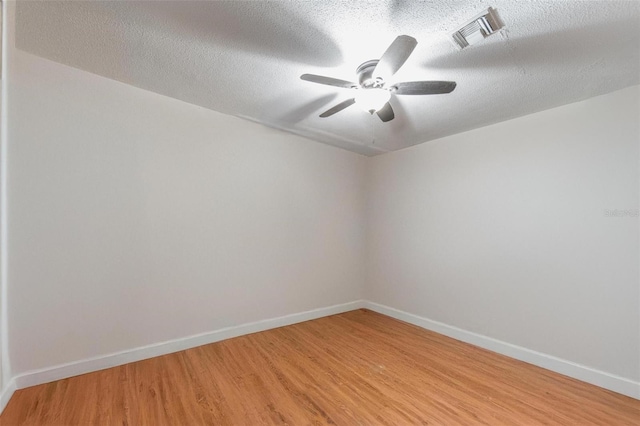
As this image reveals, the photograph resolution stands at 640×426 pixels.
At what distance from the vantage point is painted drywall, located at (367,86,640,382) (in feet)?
6.72

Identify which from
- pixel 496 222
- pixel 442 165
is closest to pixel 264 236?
pixel 442 165

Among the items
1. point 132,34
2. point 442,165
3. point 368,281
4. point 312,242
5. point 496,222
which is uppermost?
point 132,34

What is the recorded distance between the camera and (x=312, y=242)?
11.5 feet

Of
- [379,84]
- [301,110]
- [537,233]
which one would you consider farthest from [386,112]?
[537,233]

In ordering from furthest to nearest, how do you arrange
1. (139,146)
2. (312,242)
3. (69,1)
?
(312,242) → (139,146) → (69,1)

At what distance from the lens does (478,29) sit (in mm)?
1475

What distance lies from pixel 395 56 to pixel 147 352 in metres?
2.97

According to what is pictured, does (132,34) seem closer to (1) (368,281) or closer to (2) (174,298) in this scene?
(2) (174,298)

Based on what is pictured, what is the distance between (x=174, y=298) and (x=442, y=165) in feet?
10.5

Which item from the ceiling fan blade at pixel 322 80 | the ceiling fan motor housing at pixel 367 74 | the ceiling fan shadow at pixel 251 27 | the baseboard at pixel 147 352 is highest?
the ceiling fan shadow at pixel 251 27

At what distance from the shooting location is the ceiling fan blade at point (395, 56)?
135 cm

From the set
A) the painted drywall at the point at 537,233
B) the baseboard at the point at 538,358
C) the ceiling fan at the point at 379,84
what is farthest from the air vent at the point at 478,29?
the baseboard at the point at 538,358

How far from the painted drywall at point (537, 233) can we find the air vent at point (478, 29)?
143 cm

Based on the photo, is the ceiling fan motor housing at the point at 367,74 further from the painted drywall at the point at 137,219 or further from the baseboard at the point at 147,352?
the baseboard at the point at 147,352
